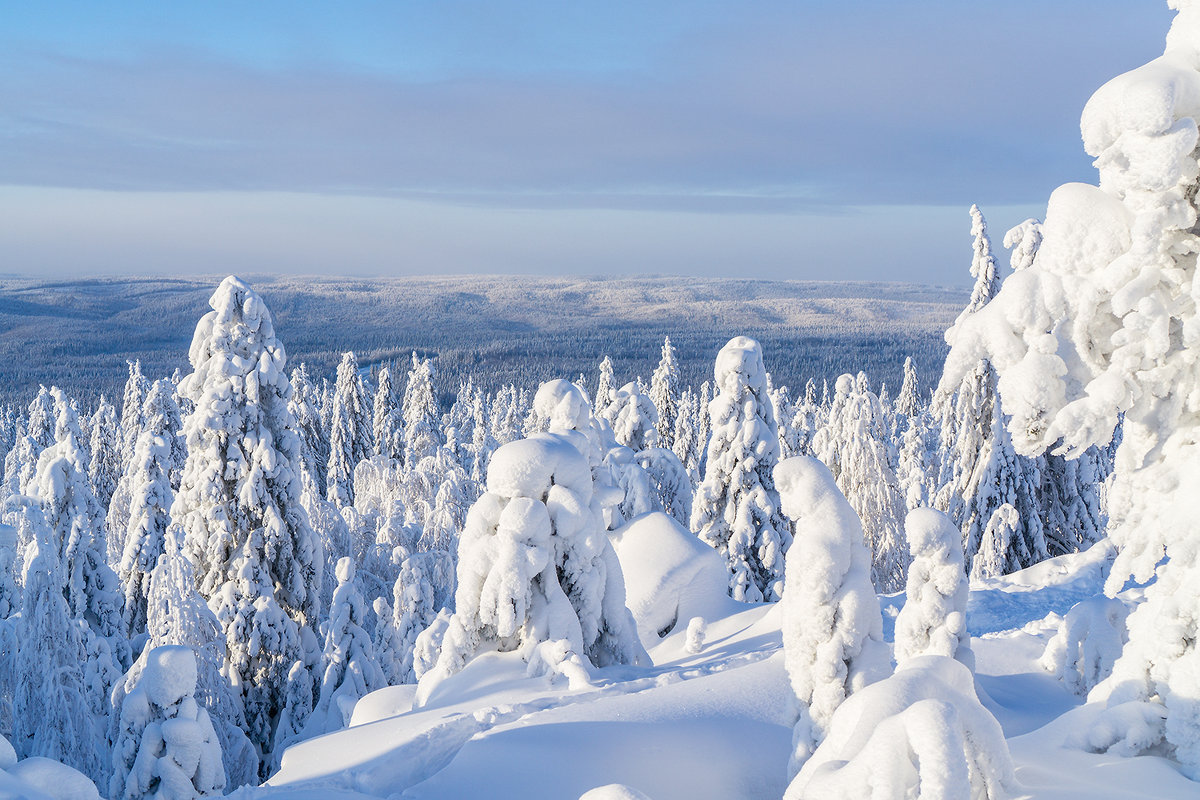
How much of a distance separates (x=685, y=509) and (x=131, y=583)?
14.6 metres

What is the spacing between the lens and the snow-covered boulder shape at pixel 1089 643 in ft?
32.4

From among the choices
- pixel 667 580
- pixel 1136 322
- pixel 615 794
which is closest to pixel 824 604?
pixel 1136 322

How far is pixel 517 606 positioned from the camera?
1084 centimetres

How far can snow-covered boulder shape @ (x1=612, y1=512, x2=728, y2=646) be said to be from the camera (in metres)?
16.1

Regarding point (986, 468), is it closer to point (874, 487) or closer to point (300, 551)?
point (874, 487)

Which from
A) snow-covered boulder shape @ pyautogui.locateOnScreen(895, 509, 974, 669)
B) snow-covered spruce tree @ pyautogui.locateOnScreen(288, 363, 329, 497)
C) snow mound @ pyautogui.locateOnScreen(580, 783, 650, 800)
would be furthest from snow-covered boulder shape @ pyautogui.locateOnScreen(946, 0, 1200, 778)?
snow-covered spruce tree @ pyautogui.locateOnScreen(288, 363, 329, 497)

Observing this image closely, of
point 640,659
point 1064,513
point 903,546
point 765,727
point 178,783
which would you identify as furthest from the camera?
point 903,546

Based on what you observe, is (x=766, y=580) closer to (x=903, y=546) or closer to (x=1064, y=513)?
(x=1064, y=513)

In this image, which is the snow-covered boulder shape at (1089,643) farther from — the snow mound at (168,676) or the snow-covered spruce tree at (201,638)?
the snow-covered spruce tree at (201,638)

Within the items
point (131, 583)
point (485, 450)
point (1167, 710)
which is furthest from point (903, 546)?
point (1167, 710)

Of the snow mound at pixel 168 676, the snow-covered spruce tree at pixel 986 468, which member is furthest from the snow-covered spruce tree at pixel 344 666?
the snow-covered spruce tree at pixel 986 468

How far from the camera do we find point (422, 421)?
47656 mm

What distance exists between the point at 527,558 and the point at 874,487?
2420 cm

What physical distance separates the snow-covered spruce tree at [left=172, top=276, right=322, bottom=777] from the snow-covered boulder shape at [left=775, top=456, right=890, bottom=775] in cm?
1172
